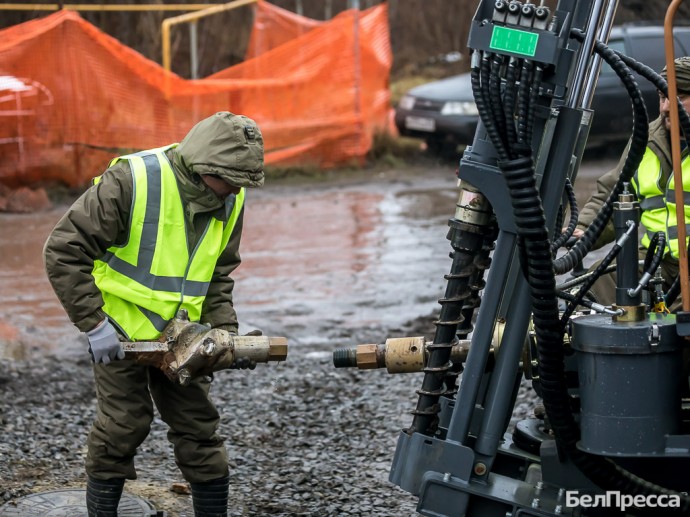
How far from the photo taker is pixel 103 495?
432cm

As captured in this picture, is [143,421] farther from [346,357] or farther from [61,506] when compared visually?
[346,357]

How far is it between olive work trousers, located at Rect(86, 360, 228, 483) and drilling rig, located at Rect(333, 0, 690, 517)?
917 millimetres

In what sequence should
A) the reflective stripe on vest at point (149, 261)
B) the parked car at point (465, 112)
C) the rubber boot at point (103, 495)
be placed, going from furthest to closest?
1. the parked car at point (465, 112)
2. the rubber boot at point (103, 495)
3. the reflective stripe on vest at point (149, 261)

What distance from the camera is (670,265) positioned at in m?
4.73

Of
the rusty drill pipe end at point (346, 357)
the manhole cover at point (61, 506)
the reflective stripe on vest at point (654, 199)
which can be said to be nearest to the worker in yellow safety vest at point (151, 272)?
the manhole cover at point (61, 506)

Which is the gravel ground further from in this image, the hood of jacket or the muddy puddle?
the hood of jacket

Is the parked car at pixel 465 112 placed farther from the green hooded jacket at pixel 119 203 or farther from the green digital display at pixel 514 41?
the green digital display at pixel 514 41

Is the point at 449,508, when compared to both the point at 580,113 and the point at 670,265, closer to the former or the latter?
the point at 580,113

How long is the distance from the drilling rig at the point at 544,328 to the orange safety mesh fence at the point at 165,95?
9296 mm

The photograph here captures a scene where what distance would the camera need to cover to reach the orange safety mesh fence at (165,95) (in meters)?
12.1

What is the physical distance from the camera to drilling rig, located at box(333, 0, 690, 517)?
128 inches

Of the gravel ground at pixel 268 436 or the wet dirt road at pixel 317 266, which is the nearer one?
the gravel ground at pixel 268 436

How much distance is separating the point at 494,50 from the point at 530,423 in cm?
160

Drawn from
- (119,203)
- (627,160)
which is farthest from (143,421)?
(627,160)
